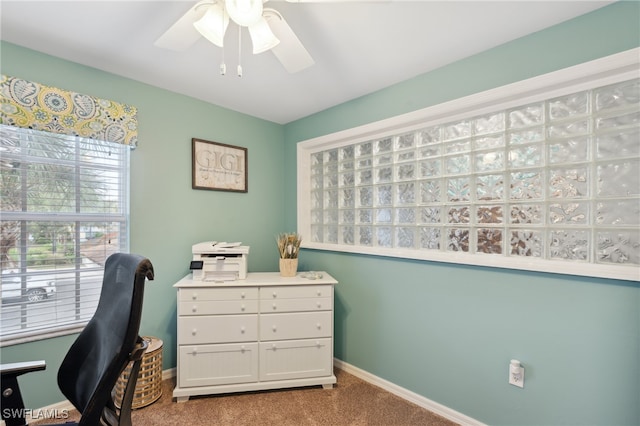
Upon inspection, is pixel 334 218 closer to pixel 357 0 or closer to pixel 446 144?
pixel 446 144

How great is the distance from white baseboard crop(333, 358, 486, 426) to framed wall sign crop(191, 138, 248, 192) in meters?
1.86

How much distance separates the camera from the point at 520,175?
1.76m

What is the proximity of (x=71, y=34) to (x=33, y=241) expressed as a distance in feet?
4.12

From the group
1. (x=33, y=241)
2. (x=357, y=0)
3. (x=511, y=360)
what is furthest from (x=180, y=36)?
(x=511, y=360)

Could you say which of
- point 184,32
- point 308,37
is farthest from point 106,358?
point 308,37

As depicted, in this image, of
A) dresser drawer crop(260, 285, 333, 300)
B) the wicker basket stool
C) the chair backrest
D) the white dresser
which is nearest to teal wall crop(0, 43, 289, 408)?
the wicker basket stool

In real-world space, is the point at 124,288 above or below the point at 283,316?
above

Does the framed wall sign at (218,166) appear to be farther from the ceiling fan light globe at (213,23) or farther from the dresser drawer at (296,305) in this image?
the ceiling fan light globe at (213,23)

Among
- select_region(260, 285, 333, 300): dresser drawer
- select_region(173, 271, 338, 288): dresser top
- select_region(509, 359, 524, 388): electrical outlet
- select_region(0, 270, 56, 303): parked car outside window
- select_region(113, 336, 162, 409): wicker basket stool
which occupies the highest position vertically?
select_region(0, 270, 56, 303): parked car outside window

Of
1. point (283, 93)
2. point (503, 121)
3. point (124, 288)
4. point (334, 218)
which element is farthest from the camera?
point (334, 218)

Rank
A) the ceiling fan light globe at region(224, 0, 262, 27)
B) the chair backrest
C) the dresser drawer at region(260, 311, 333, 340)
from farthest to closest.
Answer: the dresser drawer at region(260, 311, 333, 340) → the ceiling fan light globe at region(224, 0, 262, 27) → the chair backrest

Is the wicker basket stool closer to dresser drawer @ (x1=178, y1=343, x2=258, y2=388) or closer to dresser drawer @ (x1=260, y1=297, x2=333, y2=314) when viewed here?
dresser drawer @ (x1=178, y1=343, x2=258, y2=388)

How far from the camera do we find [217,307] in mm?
2174

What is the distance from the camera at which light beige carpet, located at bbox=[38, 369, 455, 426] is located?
1.92m
